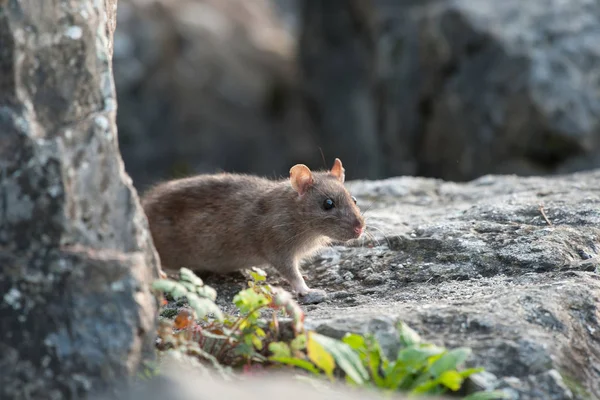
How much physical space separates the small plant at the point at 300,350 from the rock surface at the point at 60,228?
11.5 inches

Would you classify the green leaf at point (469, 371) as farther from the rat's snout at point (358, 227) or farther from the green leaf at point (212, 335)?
Result: the rat's snout at point (358, 227)

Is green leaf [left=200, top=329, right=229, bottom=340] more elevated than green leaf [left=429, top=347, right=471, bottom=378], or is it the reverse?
green leaf [left=429, top=347, right=471, bottom=378]

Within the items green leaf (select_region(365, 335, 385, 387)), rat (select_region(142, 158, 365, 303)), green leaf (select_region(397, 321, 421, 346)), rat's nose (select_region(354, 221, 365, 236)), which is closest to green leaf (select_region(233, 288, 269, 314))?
green leaf (select_region(365, 335, 385, 387))

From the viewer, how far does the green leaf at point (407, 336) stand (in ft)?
13.1

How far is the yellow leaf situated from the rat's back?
8.66 ft

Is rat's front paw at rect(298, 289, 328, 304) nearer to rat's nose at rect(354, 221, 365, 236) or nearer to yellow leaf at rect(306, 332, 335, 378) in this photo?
rat's nose at rect(354, 221, 365, 236)

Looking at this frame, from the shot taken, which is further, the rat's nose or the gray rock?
the gray rock

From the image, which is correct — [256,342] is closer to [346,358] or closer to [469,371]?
[346,358]

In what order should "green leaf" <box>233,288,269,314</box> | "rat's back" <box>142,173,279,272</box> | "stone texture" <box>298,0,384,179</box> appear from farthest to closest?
"stone texture" <box>298,0,384,179</box> < "rat's back" <box>142,173,279,272</box> < "green leaf" <box>233,288,269,314</box>

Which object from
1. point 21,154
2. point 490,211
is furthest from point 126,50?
point 21,154

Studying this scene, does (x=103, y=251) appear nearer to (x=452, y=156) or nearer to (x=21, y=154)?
(x=21, y=154)

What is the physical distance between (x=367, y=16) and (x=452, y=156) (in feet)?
17.0

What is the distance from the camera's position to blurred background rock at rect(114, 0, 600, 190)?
11.0 meters

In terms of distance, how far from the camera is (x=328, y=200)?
6.46 metres
